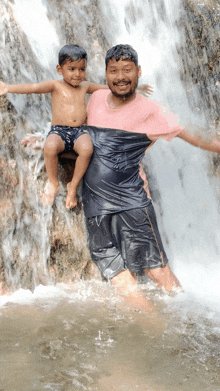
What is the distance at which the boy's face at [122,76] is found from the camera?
3.01 metres

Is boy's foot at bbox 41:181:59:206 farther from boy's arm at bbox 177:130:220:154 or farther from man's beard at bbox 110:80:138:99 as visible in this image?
boy's arm at bbox 177:130:220:154

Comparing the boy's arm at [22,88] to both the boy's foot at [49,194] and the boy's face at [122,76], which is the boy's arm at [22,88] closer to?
the boy's face at [122,76]

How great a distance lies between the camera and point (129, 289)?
3191 mm

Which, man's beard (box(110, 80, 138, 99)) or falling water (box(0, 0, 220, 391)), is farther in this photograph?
man's beard (box(110, 80, 138, 99))

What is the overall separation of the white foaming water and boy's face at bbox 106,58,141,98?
96 cm

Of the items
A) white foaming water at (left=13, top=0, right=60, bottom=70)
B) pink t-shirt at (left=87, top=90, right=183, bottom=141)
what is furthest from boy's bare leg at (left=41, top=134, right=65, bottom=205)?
white foaming water at (left=13, top=0, right=60, bottom=70)

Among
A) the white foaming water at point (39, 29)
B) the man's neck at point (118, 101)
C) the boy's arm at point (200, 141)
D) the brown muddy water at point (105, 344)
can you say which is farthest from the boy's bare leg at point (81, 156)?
the white foaming water at point (39, 29)

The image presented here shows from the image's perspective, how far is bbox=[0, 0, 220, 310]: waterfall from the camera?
11.0ft

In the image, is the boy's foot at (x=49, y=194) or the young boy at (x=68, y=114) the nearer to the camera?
the young boy at (x=68, y=114)

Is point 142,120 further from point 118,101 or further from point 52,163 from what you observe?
point 52,163

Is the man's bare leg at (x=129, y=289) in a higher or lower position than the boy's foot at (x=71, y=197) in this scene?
lower

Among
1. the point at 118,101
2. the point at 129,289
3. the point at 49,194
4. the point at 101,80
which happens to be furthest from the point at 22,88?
the point at 129,289

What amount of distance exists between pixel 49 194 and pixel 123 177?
58 centimetres

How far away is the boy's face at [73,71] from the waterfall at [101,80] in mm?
520
